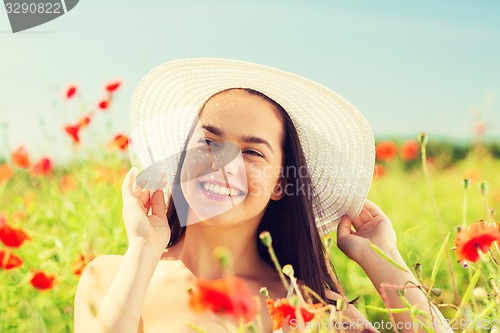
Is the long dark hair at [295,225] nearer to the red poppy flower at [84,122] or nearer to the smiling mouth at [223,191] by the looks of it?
the smiling mouth at [223,191]

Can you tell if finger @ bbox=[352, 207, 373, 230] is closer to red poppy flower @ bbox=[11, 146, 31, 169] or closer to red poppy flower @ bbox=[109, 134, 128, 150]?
red poppy flower @ bbox=[109, 134, 128, 150]

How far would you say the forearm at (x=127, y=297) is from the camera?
4.46 feet

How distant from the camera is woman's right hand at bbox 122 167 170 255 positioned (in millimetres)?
1503

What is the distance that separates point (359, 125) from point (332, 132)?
0.26 feet

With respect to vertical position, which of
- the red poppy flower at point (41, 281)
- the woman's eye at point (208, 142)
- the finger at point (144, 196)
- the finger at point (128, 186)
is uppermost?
the woman's eye at point (208, 142)

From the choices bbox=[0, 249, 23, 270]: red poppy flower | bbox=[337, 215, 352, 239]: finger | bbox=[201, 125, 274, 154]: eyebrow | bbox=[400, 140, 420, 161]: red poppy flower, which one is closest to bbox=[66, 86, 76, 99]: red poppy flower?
bbox=[0, 249, 23, 270]: red poppy flower

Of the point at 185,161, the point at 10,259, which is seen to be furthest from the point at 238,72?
the point at 10,259

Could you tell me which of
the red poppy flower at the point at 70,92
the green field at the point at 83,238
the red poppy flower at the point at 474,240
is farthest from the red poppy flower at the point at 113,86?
the red poppy flower at the point at 474,240

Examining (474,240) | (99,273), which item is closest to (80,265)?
(99,273)

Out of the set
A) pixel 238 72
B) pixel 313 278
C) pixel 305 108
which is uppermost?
pixel 238 72

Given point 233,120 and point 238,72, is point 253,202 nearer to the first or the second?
point 233,120

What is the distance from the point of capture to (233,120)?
5.28ft

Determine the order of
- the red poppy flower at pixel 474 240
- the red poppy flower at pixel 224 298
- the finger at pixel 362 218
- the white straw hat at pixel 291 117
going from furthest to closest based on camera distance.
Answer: the finger at pixel 362 218, the white straw hat at pixel 291 117, the red poppy flower at pixel 474 240, the red poppy flower at pixel 224 298

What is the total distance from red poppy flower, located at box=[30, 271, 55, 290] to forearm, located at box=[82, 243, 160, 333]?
0.56 metres
